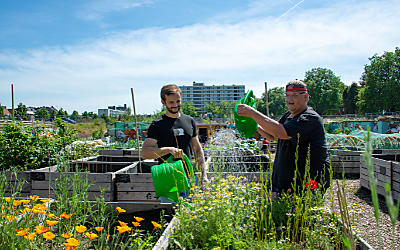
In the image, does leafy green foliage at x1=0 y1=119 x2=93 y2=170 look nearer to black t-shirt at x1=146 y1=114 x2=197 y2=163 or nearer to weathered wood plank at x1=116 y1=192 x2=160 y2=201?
weathered wood plank at x1=116 y1=192 x2=160 y2=201

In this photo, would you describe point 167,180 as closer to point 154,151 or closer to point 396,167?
point 154,151

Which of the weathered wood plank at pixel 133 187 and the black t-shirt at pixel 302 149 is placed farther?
the weathered wood plank at pixel 133 187

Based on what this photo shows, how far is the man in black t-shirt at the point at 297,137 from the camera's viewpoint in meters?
1.79

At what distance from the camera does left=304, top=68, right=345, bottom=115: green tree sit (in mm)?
50500

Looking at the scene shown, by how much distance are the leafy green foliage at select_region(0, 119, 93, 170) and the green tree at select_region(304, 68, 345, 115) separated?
5367 centimetres

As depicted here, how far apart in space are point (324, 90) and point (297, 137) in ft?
187

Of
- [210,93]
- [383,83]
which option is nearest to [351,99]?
[383,83]

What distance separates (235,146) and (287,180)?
372 cm

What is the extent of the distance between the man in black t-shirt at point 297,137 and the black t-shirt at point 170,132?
25.2 inches

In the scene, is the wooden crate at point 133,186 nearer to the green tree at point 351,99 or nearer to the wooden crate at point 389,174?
Answer: the wooden crate at point 389,174

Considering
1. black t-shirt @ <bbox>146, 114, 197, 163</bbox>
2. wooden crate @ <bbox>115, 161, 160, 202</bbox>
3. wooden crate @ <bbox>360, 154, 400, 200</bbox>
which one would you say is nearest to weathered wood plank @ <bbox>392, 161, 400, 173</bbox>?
wooden crate @ <bbox>360, 154, 400, 200</bbox>

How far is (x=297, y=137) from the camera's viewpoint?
1798 millimetres

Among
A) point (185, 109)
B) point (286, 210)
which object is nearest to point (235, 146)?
point (286, 210)

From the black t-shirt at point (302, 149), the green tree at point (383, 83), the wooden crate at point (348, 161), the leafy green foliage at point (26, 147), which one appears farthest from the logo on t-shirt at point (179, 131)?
the green tree at point (383, 83)
